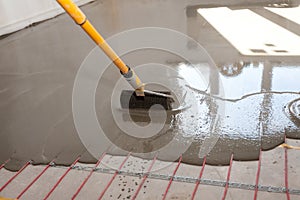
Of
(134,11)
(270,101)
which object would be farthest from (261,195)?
(134,11)

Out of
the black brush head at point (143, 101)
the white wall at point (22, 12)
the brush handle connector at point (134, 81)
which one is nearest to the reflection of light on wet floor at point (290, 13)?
the black brush head at point (143, 101)

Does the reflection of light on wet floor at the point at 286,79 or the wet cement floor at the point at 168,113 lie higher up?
the wet cement floor at the point at 168,113

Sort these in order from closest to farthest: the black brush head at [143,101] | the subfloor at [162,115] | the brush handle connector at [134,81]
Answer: the subfloor at [162,115] → the brush handle connector at [134,81] → the black brush head at [143,101]

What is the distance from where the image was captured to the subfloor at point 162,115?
6.50 ft

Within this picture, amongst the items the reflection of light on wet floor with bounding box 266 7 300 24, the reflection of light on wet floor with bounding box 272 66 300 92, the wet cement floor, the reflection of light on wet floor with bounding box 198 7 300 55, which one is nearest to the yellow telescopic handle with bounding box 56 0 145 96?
the wet cement floor

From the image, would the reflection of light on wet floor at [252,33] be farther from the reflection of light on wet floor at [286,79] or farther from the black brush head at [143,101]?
the black brush head at [143,101]

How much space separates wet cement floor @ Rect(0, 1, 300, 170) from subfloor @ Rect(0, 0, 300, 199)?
1cm

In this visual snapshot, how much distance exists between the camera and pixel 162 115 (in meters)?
2.64

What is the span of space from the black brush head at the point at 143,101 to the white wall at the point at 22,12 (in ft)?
10.7

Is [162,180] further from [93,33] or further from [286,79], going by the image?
[286,79]

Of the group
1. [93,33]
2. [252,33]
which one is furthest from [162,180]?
[252,33]

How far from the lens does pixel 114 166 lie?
215 centimetres

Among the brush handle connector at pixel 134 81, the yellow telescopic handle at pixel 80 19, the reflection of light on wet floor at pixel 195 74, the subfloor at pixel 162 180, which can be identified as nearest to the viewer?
Answer: the subfloor at pixel 162 180

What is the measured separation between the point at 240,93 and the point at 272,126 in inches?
22.3
